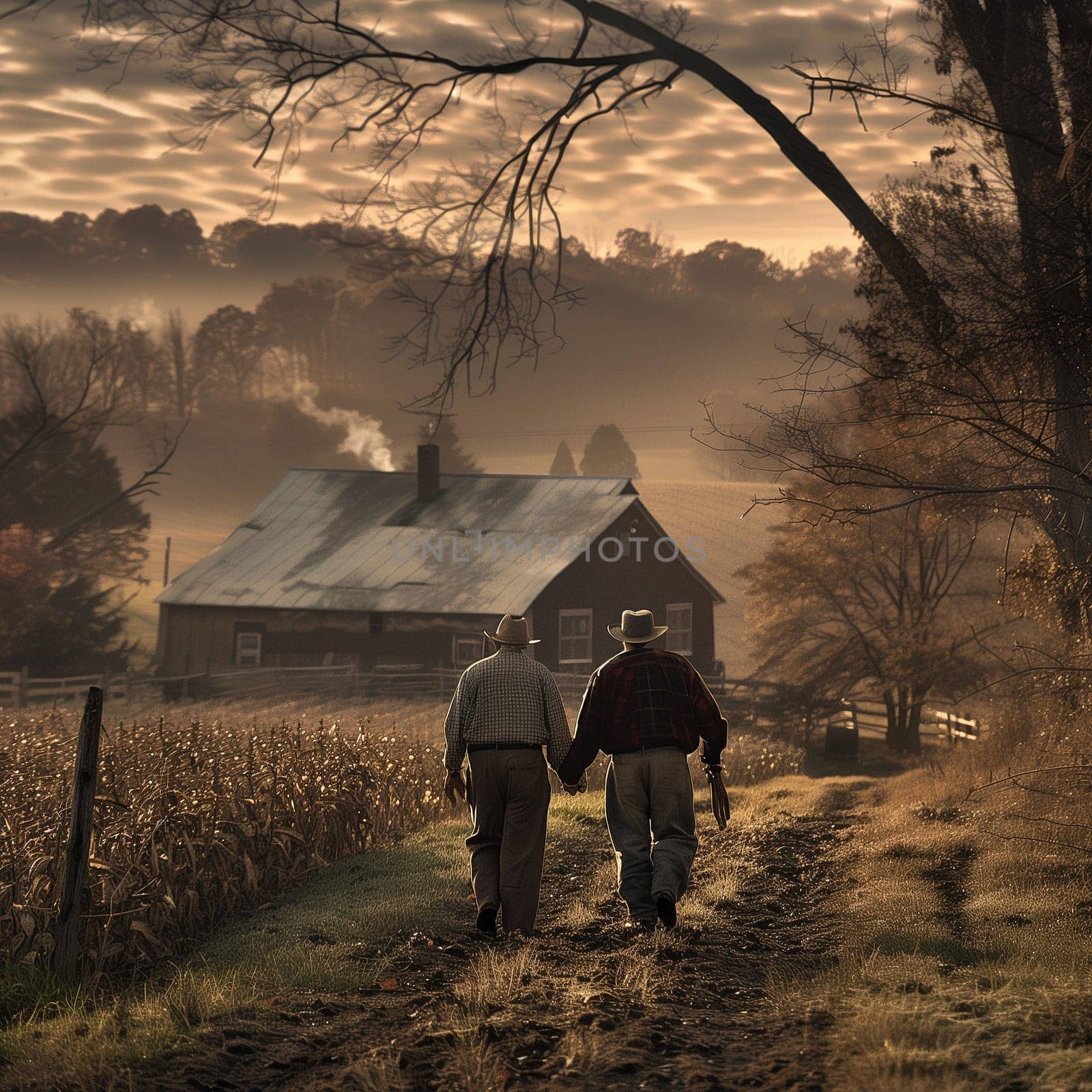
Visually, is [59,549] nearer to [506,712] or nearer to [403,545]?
[403,545]

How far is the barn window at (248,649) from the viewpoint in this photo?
3434 cm

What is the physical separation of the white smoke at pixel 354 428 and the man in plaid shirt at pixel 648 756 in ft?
268

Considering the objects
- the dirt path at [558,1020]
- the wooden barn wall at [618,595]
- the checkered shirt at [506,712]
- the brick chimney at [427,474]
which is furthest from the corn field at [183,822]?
the brick chimney at [427,474]

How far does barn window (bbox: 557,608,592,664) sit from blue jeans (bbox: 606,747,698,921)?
25189mm

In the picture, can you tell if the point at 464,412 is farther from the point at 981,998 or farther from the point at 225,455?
the point at 981,998

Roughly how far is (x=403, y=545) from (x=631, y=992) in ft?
95.7

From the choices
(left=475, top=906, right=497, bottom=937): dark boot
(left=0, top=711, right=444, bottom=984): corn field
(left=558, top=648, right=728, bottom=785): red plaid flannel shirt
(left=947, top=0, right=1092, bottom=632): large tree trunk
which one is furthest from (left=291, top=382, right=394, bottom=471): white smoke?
(left=475, top=906, right=497, bottom=937): dark boot

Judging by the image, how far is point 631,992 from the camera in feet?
19.4

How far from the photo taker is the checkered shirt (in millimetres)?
7648

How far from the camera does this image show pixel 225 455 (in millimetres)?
115688

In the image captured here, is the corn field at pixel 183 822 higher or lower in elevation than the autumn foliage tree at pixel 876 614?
lower

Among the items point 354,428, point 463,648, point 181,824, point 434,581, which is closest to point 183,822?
point 181,824

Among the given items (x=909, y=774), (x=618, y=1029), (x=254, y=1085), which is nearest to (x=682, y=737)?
(x=618, y=1029)

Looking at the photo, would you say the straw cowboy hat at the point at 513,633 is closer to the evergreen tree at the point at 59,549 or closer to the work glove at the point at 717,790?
the work glove at the point at 717,790
